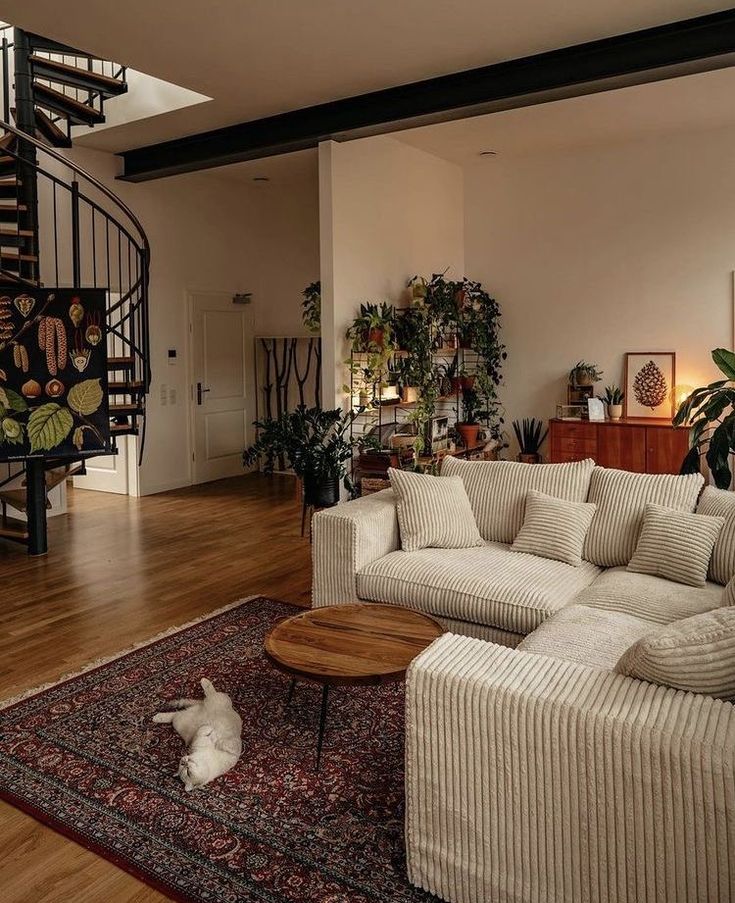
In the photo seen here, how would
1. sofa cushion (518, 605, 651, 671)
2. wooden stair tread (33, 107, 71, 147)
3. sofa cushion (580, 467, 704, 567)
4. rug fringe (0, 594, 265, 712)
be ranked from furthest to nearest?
wooden stair tread (33, 107, 71, 147) → sofa cushion (580, 467, 704, 567) → rug fringe (0, 594, 265, 712) → sofa cushion (518, 605, 651, 671)

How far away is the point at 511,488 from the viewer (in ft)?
13.3

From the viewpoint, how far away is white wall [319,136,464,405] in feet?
20.1

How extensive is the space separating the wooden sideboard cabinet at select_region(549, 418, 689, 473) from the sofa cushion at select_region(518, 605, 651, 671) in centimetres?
387

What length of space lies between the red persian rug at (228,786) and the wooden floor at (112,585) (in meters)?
0.11

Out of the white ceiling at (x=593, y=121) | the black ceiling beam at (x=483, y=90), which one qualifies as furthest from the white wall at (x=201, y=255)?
the white ceiling at (x=593, y=121)

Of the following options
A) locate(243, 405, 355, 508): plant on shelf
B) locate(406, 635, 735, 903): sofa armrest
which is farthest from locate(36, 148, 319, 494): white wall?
locate(406, 635, 735, 903): sofa armrest

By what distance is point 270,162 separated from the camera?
718 centimetres

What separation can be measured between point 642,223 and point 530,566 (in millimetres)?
4543

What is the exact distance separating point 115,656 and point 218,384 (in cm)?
516

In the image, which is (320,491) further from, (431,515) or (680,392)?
(680,392)

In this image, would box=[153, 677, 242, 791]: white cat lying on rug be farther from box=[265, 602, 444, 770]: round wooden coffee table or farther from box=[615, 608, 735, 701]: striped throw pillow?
box=[615, 608, 735, 701]: striped throw pillow

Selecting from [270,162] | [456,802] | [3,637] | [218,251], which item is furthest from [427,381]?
[456,802]

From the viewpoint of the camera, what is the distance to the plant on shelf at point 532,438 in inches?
300

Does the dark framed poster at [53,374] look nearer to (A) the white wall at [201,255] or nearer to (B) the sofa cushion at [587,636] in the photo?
(A) the white wall at [201,255]
